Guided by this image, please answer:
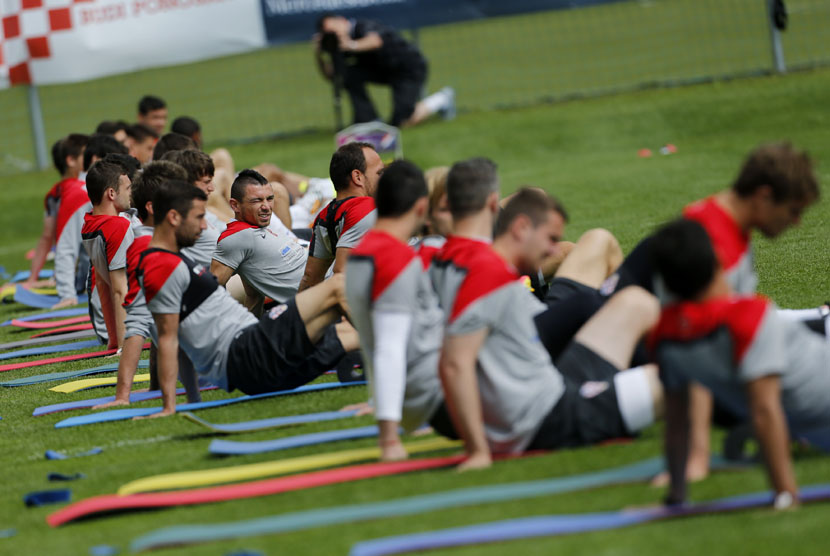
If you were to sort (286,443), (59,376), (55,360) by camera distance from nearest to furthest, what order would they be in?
1. (286,443)
2. (59,376)
3. (55,360)

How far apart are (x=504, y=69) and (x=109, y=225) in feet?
53.8

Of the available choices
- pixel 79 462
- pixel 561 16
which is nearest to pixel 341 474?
pixel 79 462

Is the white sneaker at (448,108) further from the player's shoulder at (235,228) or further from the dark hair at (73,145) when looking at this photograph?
the player's shoulder at (235,228)

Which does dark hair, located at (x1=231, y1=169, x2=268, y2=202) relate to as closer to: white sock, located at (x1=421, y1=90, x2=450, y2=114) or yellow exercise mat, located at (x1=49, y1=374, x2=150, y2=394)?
yellow exercise mat, located at (x1=49, y1=374, x2=150, y2=394)

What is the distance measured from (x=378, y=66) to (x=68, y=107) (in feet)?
39.1

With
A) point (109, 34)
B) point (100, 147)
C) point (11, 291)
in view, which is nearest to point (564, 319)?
point (100, 147)

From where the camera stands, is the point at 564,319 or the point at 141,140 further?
the point at 141,140

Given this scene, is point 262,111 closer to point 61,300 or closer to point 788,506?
point 61,300

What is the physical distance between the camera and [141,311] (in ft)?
21.1

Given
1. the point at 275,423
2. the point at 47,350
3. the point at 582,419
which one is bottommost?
the point at 47,350

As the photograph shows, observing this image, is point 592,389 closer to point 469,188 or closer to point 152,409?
point 469,188

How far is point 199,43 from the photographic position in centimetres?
1639

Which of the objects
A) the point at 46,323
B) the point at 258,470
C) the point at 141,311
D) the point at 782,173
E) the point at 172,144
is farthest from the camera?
the point at 46,323

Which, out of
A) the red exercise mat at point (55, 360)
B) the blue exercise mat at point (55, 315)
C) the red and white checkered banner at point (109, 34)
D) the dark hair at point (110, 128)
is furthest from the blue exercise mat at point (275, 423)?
the red and white checkered banner at point (109, 34)
